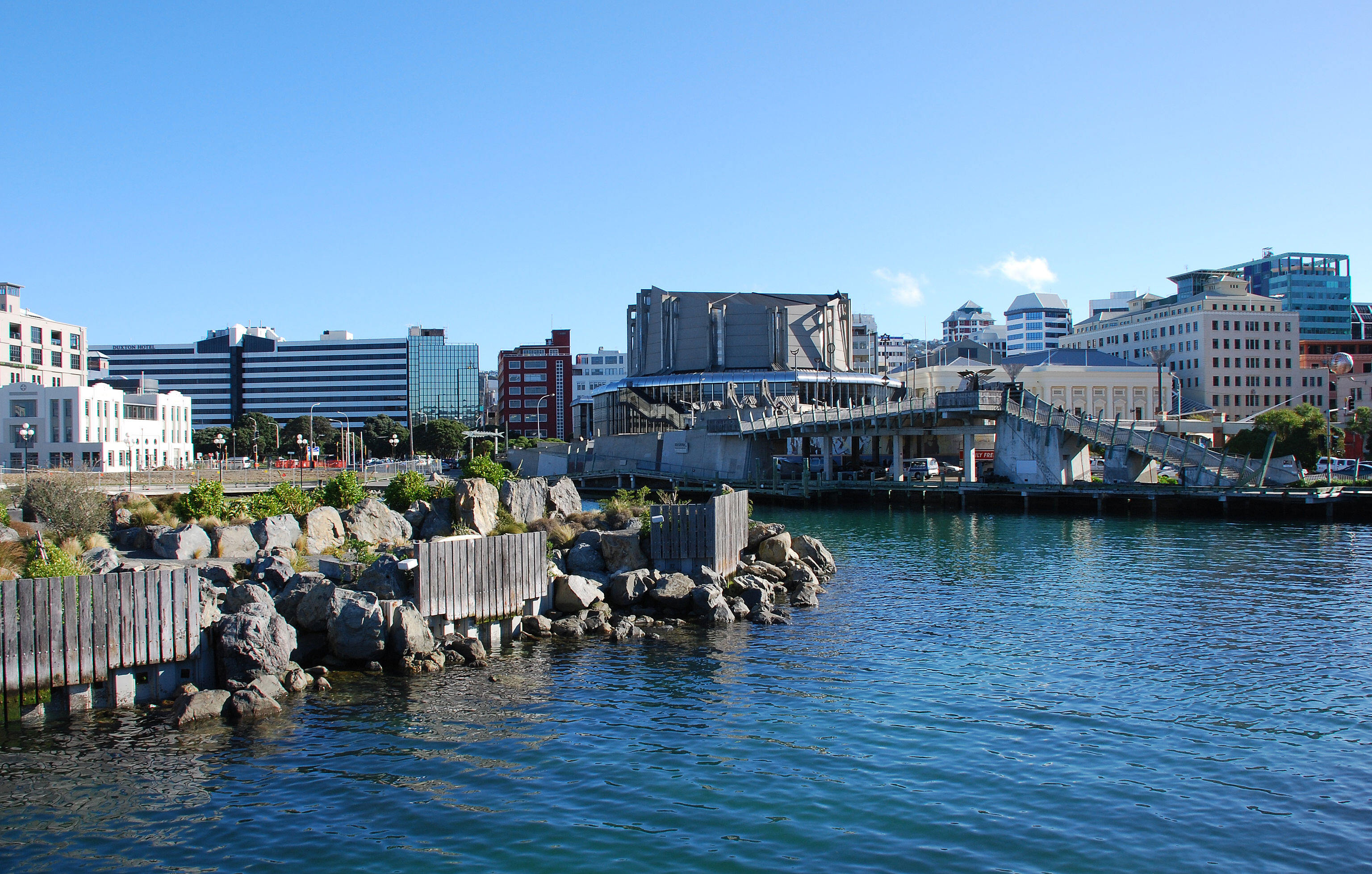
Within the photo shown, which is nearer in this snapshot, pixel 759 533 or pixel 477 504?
pixel 477 504

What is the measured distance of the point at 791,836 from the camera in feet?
50.2

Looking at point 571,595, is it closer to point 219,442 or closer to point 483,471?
point 483,471

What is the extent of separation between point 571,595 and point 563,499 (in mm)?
13490

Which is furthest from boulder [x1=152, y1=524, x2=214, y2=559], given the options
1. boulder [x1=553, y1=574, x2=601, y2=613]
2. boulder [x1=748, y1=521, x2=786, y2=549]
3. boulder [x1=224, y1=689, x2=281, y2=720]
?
boulder [x1=748, y1=521, x2=786, y2=549]

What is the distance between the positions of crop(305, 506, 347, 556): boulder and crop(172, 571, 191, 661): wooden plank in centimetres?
1254

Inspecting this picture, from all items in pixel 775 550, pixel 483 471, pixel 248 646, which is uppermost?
pixel 483 471

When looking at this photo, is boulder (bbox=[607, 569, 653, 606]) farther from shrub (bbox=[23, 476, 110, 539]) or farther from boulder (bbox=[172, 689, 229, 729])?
shrub (bbox=[23, 476, 110, 539])

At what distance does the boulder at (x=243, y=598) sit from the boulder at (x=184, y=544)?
8.94 metres

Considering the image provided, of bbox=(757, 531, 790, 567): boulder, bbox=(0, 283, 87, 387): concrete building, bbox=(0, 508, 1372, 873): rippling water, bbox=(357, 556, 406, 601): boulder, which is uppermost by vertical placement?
bbox=(0, 283, 87, 387): concrete building

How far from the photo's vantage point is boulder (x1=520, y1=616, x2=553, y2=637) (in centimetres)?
2947

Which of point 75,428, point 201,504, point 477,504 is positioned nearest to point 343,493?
point 201,504

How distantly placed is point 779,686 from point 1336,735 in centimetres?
1143

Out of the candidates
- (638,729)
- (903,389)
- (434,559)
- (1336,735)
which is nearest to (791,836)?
(638,729)

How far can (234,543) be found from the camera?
34375 millimetres
